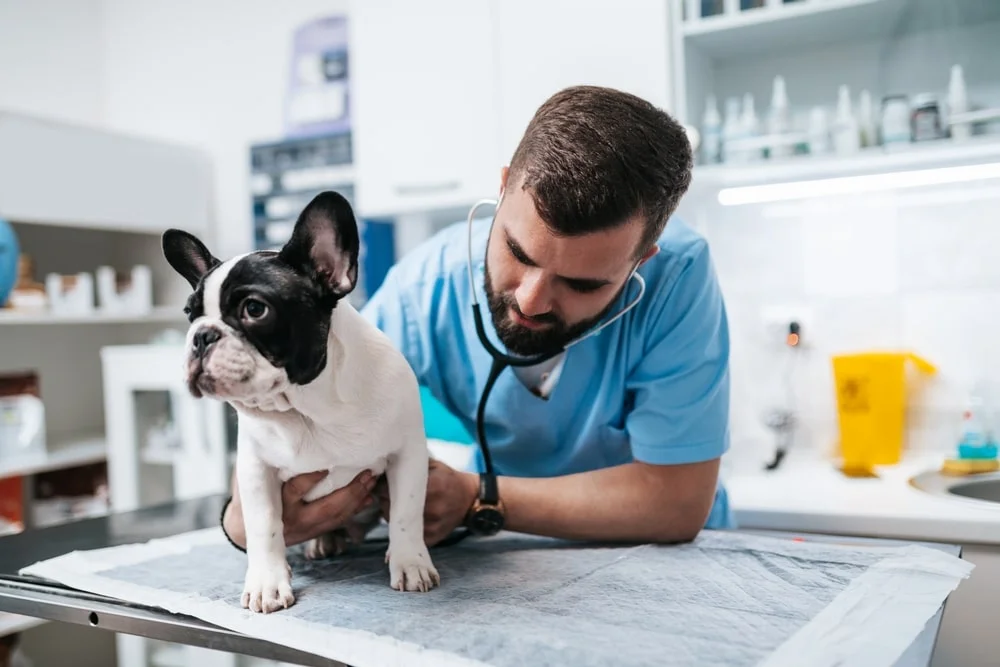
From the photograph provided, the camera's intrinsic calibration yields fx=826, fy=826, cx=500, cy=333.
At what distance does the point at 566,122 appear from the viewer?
Result: 100cm

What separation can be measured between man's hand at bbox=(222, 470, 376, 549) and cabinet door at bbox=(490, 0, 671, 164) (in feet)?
4.24

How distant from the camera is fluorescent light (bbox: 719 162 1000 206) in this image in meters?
1.87

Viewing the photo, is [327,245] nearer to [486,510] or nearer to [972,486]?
[486,510]

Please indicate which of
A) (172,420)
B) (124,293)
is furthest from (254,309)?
(124,293)

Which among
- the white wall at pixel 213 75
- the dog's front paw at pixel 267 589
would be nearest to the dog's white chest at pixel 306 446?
the dog's front paw at pixel 267 589

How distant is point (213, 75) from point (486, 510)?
259 cm

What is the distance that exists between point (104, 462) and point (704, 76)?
2.32 m

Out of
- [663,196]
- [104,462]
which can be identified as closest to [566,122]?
[663,196]

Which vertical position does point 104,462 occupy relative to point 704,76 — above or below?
below

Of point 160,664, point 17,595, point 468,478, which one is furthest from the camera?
point 160,664

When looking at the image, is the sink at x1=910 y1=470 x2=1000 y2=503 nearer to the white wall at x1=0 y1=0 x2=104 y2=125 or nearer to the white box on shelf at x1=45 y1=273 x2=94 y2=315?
the white box on shelf at x1=45 y1=273 x2=94 y2=315

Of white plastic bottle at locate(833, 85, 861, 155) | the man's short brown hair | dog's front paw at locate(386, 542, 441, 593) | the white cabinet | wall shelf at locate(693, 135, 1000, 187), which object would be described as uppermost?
the white cabinet

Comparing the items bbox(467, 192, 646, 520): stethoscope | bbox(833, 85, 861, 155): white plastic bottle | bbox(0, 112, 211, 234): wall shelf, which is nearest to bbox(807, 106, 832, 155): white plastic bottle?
bbox(833, 85, 861, 155): white plastic bottle

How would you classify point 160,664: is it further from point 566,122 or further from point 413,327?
point 566,122
